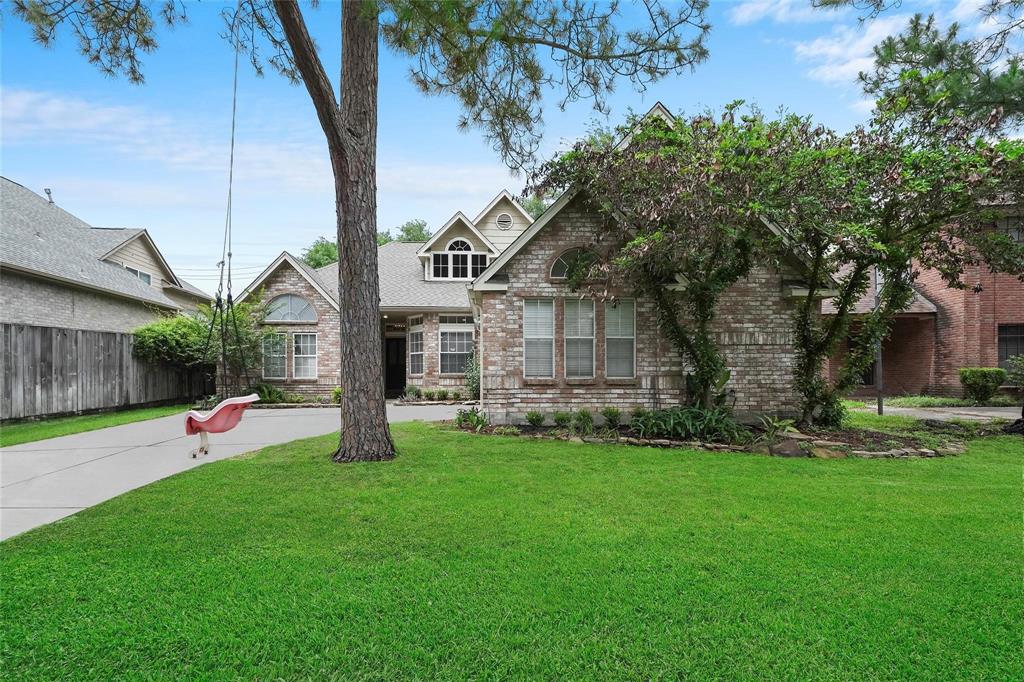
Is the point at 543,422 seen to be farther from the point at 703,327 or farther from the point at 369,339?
the point at 369,339

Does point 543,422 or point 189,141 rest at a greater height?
point 189,141

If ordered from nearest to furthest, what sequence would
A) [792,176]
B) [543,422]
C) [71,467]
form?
[71,467]
[792,176]
[543,422]

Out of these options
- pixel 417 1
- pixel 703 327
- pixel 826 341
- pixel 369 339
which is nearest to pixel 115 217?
pixel 369 339

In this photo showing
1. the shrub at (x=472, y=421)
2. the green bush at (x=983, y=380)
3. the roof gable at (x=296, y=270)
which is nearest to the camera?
the shrub at (x=472, y=421)

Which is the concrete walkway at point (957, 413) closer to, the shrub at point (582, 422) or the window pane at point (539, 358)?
the shrub at point (582, 422)

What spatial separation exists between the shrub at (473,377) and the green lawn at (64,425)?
8334 mm

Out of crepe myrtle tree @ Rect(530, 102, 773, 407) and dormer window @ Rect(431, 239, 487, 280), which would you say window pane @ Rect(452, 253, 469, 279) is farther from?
crepe myrtle tree @ Rect(530, 102, 773, 407)

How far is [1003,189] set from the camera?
869 centimetres

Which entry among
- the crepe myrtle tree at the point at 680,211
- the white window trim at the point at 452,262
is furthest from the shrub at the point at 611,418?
the white window trim at the point at 452,262

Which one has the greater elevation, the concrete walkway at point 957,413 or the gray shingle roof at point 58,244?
the gray shingle roof at point 58,244

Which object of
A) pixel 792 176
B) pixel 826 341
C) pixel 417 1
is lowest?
pixel 826 341

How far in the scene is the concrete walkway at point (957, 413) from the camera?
1285 cm

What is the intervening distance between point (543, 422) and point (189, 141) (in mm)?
10123

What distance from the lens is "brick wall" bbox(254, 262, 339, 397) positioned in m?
17.9
